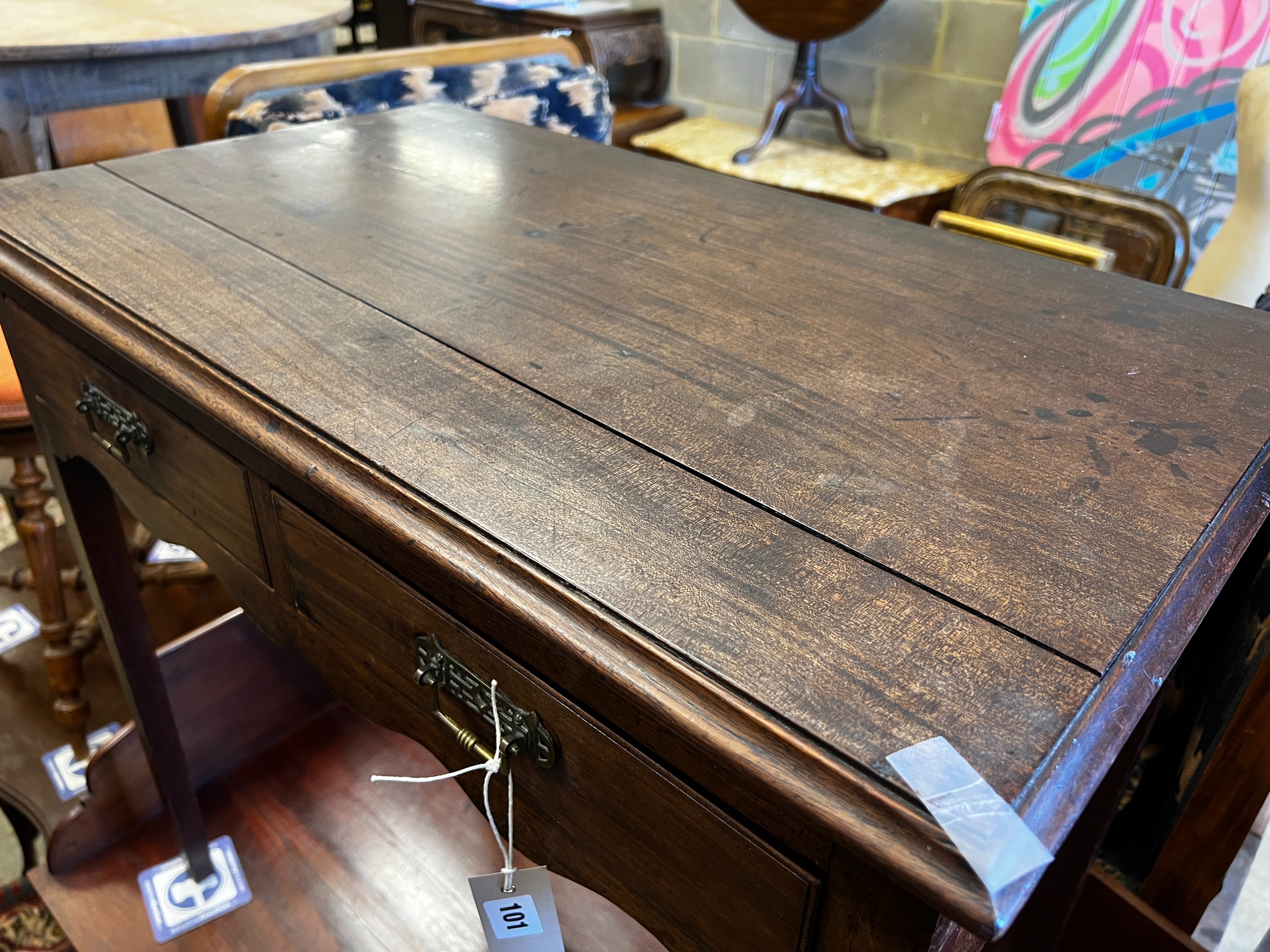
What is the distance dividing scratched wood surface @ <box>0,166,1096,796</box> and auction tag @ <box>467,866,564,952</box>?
0.65 feet

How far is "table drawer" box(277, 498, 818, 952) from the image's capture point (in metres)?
0.40

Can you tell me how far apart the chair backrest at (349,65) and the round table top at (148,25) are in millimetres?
195

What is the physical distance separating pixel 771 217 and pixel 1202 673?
591 millimetres

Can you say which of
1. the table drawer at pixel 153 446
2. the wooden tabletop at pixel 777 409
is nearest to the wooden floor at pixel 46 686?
the table drawer at pixel 153 446

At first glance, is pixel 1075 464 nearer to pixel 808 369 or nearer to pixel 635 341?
pixel 808 369

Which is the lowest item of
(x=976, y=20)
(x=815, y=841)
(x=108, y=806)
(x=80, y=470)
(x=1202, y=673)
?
(x=108, y=806)

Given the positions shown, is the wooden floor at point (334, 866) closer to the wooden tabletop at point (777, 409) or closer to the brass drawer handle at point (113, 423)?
the brass drawer handle at point (113, 423)

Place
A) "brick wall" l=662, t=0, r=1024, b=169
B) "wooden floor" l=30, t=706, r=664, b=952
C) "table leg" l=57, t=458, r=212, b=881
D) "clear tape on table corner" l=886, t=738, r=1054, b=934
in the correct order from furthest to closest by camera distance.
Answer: "brick wall" l=662, t=0, r=1024, b=169 < "wooden floor" l=30, t=706, r=664, b=952 < "table leg" l=57, t=458, r=212, b=881 < "clear tape on table corner" l=886, t=738, r=1054, b=934

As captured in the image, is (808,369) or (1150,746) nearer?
(808,369)

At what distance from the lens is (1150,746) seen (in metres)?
0.93

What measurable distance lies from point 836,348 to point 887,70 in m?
2.12

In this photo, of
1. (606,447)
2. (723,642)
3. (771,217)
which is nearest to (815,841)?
(723,642)

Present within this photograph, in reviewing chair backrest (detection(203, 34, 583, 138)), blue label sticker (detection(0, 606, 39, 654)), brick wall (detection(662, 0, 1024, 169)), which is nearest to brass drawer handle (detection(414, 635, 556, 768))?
chair backrest (detection(203, 34, 583, 138))

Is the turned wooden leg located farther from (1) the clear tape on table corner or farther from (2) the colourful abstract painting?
(2) the colourful abstract painting
